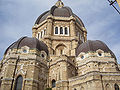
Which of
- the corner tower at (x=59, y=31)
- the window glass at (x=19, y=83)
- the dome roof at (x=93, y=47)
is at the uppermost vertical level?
the corner tower at (x=59, y=31)

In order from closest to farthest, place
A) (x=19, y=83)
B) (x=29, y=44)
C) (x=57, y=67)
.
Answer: (x=19, y=83)
(x=57, y=67)
(x=29, y=44)

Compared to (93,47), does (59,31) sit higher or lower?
higher

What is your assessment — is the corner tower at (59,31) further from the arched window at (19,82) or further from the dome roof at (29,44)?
the arched window at (19,82)

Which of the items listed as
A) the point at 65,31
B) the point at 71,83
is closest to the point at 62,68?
the point at 71,83

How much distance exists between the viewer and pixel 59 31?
40.4m

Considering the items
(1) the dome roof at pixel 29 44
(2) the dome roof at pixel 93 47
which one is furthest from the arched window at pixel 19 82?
(2) the dome roof at pixel 93 47

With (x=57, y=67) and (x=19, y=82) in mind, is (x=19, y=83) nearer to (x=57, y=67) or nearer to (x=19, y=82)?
(x=19, y=82)

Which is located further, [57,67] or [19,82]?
[57,67]

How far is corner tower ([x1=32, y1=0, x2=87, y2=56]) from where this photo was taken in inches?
1468

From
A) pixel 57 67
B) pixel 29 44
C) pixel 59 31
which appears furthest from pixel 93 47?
pixel 29 44

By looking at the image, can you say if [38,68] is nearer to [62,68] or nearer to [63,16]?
[62,68]

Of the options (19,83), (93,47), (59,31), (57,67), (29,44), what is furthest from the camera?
(59,31)

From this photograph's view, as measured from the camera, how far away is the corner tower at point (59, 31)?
3728 centimetres

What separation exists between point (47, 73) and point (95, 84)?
1101cm
